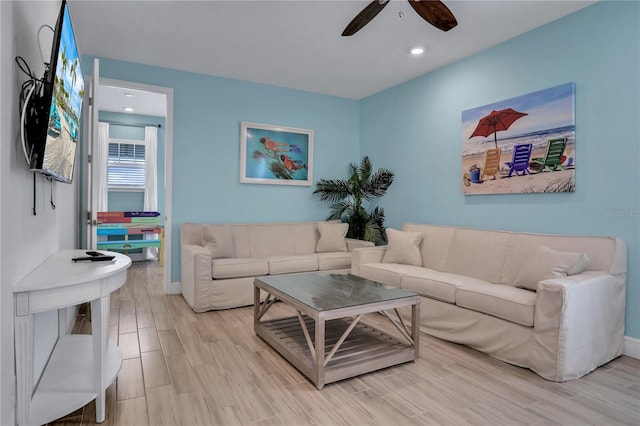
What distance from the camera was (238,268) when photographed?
3.83 metres

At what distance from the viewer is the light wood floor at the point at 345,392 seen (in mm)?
1878

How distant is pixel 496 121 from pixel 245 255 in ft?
9.82

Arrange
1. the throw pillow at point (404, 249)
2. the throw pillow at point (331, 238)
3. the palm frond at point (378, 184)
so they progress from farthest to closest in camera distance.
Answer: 1. the palm frond at point (378, 184)
2. the throw pillow at point (331, 238)
3. the throw pillow at point (404, 249)

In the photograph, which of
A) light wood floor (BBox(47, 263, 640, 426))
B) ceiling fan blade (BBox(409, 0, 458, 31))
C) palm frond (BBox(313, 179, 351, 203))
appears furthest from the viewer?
palm frond (BBox(313, 179, 351, 203))

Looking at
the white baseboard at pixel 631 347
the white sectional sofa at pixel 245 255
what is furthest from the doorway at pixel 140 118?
the white baseboard at pixel 631 347

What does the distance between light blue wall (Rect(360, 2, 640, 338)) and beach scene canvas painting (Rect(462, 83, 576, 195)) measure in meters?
0.07

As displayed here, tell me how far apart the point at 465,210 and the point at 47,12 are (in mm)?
3772

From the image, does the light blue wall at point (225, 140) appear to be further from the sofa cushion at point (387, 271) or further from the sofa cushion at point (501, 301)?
the sofa cushion at point (501, 301)

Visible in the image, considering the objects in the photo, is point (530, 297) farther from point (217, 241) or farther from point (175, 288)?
point (175, 288)

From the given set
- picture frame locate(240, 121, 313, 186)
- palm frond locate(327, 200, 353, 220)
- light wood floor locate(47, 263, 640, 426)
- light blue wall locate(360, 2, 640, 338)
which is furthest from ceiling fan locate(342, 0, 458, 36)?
palm frond locate(327, 200, 353, 220)

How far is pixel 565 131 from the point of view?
9.87ft

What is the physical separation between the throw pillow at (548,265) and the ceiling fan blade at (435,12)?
175 cm

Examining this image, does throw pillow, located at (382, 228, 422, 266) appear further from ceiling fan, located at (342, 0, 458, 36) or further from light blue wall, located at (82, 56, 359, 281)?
ceiling fan, located at (342, 0, 458, 36)

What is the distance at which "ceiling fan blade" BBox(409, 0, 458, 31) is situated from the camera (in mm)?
2242
